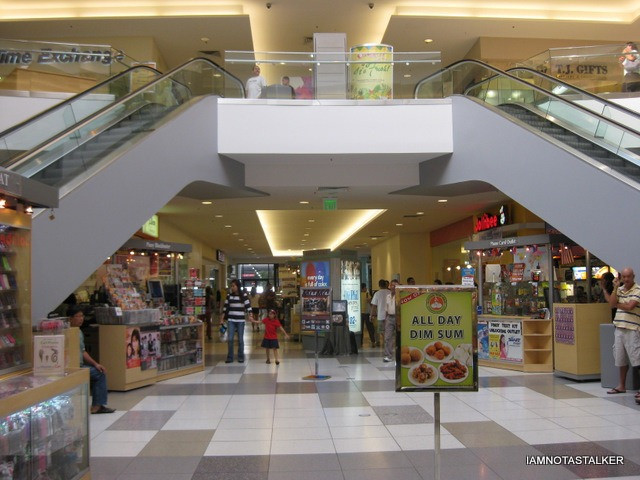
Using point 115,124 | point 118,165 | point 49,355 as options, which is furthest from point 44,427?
point 115,124

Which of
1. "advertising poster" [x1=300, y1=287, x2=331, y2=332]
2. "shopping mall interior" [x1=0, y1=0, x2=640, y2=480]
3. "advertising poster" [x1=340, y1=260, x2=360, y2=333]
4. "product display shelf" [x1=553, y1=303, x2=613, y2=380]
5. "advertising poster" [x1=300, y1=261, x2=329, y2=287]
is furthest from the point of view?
"advertising poster" [x1=300, y1=261, x2=329, y2=287]

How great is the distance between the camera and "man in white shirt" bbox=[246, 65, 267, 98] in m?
11.8

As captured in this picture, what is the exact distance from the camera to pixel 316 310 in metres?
11.6

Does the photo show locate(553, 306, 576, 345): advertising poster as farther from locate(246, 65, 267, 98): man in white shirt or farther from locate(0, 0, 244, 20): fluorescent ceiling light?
locate(0, 0, 244, 20): fluorescent ceiling light

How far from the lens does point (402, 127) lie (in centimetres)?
1171

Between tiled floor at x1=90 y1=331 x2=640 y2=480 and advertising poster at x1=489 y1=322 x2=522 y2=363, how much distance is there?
934 millimetres

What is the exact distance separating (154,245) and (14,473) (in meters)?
7.64

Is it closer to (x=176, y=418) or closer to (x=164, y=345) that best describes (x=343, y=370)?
(x=164, y=345)

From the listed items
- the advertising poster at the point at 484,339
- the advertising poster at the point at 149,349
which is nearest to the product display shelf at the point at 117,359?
the advertising poster at the point at 149,349

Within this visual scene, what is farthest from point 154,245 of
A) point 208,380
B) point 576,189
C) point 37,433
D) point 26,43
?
point 37,433

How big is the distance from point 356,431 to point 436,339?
8.54 ft

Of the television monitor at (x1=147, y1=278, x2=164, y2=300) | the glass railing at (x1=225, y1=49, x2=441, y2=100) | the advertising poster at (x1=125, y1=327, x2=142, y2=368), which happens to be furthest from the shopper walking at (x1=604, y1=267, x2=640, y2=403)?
the television monitor at (x1=147, y1=278, x2=164, y2=300)

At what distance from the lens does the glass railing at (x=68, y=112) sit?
295 inches

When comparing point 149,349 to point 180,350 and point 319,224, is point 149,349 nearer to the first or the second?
point 180,350
